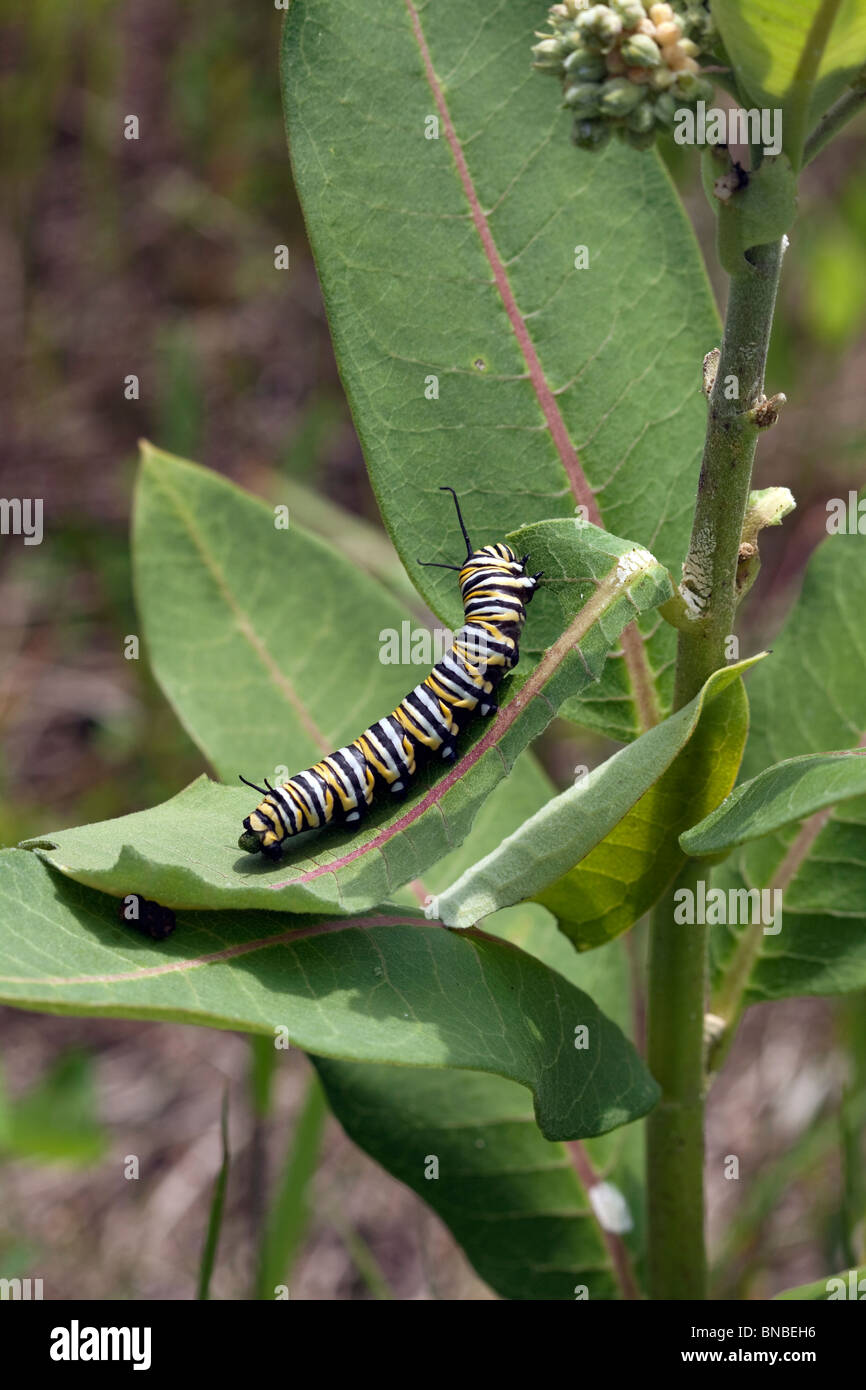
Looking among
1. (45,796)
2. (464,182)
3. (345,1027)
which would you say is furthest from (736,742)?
(45,796)

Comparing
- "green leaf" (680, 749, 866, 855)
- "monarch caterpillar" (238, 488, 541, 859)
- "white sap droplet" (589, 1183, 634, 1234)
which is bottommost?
"white sap droplet" (589, 1183, 634, 1234)

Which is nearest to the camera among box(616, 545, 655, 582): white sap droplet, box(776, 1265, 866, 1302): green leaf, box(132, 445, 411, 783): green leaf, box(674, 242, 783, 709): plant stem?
box(674, 242, 783, 709): plant stem

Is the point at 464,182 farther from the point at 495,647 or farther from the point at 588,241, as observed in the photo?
the point at 495,647

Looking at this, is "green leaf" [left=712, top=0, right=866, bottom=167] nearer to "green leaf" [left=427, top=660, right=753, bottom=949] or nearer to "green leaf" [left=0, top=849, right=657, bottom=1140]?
"green leaf" [left=427, top=660, right=753, bottom=949]

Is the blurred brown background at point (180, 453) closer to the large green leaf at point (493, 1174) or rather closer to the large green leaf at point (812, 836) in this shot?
the large green leaf at point (493, 1174)

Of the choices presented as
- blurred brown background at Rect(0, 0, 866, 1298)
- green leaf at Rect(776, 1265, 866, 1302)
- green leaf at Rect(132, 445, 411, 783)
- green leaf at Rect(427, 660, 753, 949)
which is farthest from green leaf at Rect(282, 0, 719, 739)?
blurred brown background at Rect(0, 0, 866, 1298)

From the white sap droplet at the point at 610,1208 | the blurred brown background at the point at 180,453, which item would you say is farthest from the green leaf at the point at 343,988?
the blurred brown background at the point at 180,453
